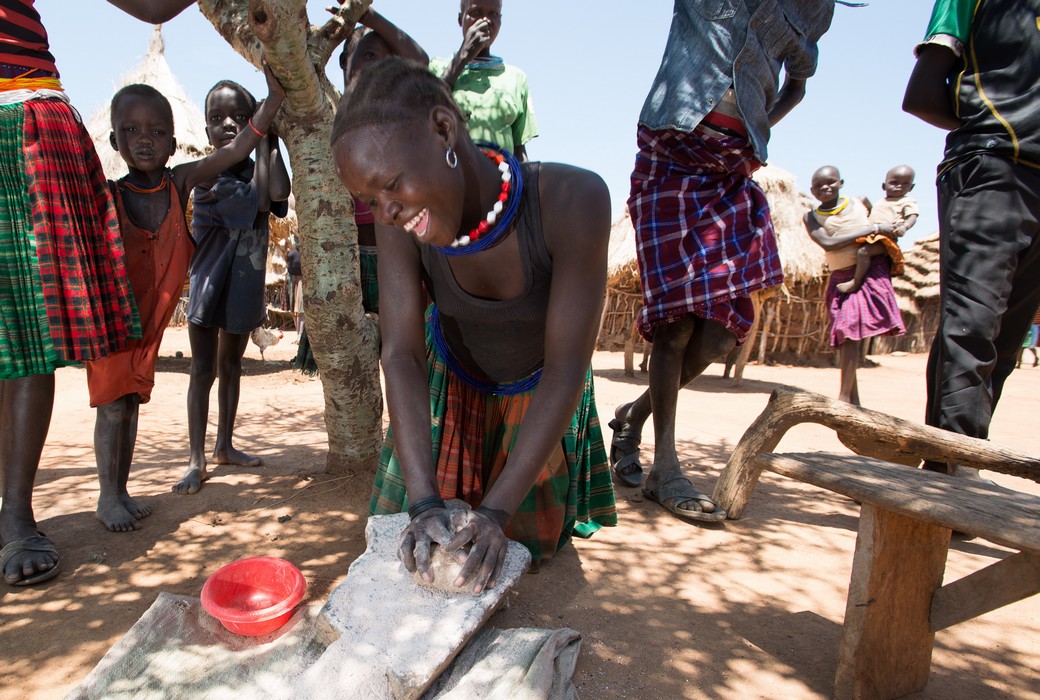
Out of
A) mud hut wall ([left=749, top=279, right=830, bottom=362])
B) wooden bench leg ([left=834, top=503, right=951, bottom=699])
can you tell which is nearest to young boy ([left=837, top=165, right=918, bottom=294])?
wooden bench leg ([left=834, top=503, right=951, bottom=699])

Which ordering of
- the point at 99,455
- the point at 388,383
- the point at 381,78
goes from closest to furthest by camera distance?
the point at 381,78
the point at 388,383
the point at 99,455

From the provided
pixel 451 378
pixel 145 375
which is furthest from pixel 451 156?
pixel 145 375

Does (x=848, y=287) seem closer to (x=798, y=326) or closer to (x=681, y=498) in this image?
(x=681, y=498)

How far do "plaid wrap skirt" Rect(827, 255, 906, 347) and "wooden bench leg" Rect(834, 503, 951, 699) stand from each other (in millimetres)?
4258

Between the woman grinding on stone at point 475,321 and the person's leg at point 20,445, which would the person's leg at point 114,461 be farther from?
the woman grinding on stone at point 475,321

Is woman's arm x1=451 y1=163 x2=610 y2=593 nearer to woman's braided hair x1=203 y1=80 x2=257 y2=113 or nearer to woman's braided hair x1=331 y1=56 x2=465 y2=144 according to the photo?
woman's braided hair x1=331 y1=56 x2=465 y2=144

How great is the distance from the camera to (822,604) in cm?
211

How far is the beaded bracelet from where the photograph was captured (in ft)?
5.51

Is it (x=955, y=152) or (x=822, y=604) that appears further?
(x=955, y=152)

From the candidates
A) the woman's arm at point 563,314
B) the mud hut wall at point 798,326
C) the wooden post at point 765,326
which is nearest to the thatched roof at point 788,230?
the wooden post at point 765,326

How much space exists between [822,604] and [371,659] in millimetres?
1436

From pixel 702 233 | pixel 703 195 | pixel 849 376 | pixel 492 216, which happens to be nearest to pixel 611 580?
pixel 492 216

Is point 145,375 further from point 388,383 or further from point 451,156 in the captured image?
point 451,156

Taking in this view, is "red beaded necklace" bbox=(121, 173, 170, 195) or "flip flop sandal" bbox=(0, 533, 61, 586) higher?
"red beaded necklace" bbox=(121, 173, 170, 195)
